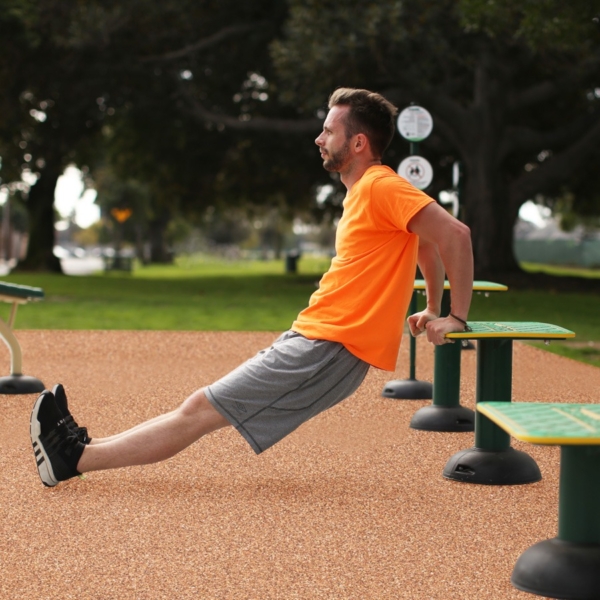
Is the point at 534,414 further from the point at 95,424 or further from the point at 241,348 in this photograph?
the point at 241,348

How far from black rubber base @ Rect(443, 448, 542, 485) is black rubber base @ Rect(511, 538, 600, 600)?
1.49 m

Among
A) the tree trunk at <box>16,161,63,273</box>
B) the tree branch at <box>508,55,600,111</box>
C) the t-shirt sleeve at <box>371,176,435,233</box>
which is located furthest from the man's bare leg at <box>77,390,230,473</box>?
the tree trunk at <box>16,161,63,273</box>

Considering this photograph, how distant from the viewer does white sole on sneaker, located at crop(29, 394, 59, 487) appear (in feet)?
15.3

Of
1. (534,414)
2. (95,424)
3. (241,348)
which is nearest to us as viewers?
(534,414)

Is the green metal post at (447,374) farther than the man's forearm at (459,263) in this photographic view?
Yes

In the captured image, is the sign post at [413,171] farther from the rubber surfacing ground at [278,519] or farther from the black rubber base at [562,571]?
the black rubber base at [562,571]

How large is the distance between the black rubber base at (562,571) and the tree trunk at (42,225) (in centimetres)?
3237

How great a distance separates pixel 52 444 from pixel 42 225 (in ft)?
106

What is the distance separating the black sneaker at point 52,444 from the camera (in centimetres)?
466

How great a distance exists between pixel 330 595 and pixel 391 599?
0.21m

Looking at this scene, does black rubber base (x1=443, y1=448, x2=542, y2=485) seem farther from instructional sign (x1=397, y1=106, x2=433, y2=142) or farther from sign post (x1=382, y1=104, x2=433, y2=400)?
instructional sign (x1=397, y1=106, x2=433, y2=142)

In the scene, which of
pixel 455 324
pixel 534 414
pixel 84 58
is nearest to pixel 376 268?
pixel 455 324

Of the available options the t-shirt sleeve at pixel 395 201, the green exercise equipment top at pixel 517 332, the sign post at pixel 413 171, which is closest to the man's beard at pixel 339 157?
the t-shirt sleeve at pixel 395 201

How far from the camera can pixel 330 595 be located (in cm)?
356
